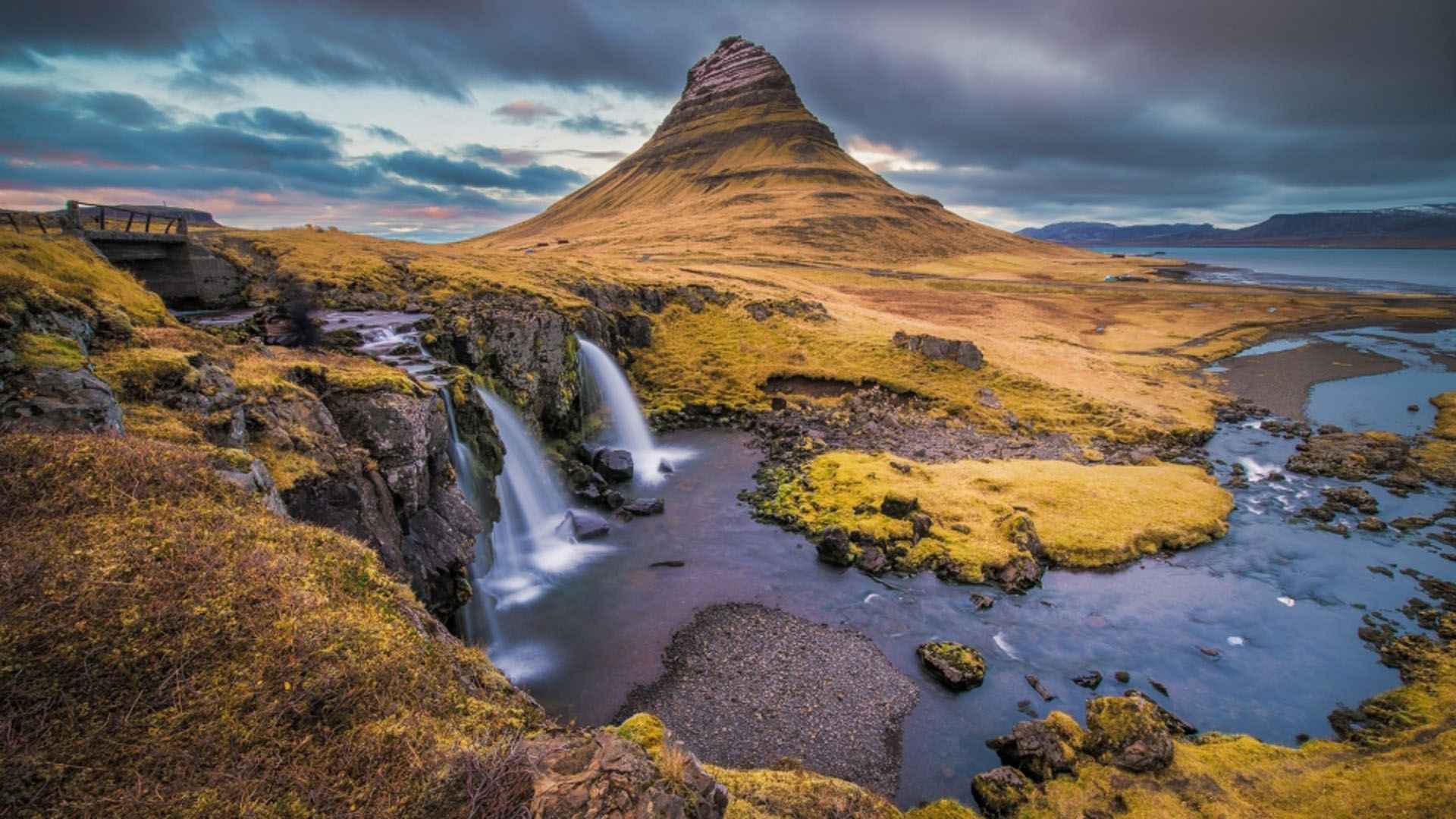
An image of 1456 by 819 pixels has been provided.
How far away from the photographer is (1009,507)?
30859 mm

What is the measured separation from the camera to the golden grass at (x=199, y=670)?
19.4 feet

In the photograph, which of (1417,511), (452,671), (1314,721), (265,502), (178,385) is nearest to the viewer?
(452,671)

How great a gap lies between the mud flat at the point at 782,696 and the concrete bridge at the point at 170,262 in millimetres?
32741

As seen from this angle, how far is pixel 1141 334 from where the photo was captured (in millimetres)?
85688

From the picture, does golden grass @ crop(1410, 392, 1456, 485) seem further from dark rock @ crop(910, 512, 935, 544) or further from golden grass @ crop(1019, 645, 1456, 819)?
dark rock @ crop(910, 512, 935, 544)

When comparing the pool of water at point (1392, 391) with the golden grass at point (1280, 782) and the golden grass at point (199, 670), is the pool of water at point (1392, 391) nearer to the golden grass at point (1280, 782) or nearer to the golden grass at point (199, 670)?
the golden grass at point (1280, 782)

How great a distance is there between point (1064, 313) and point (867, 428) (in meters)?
72.0

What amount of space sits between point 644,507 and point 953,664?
704 inches

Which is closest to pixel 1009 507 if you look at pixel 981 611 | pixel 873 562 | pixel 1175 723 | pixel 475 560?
pixel 981 611

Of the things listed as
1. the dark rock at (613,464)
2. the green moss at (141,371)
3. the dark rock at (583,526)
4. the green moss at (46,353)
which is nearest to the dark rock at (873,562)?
the dark rock at (583,526)

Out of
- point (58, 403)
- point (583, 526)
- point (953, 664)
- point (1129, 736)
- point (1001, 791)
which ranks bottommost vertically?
point (1001, 791)

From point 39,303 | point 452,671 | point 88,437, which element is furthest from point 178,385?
point 452,671

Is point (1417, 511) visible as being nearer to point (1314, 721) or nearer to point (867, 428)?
point (1314, 721)

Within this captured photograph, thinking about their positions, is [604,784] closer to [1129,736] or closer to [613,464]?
[1129,736]
